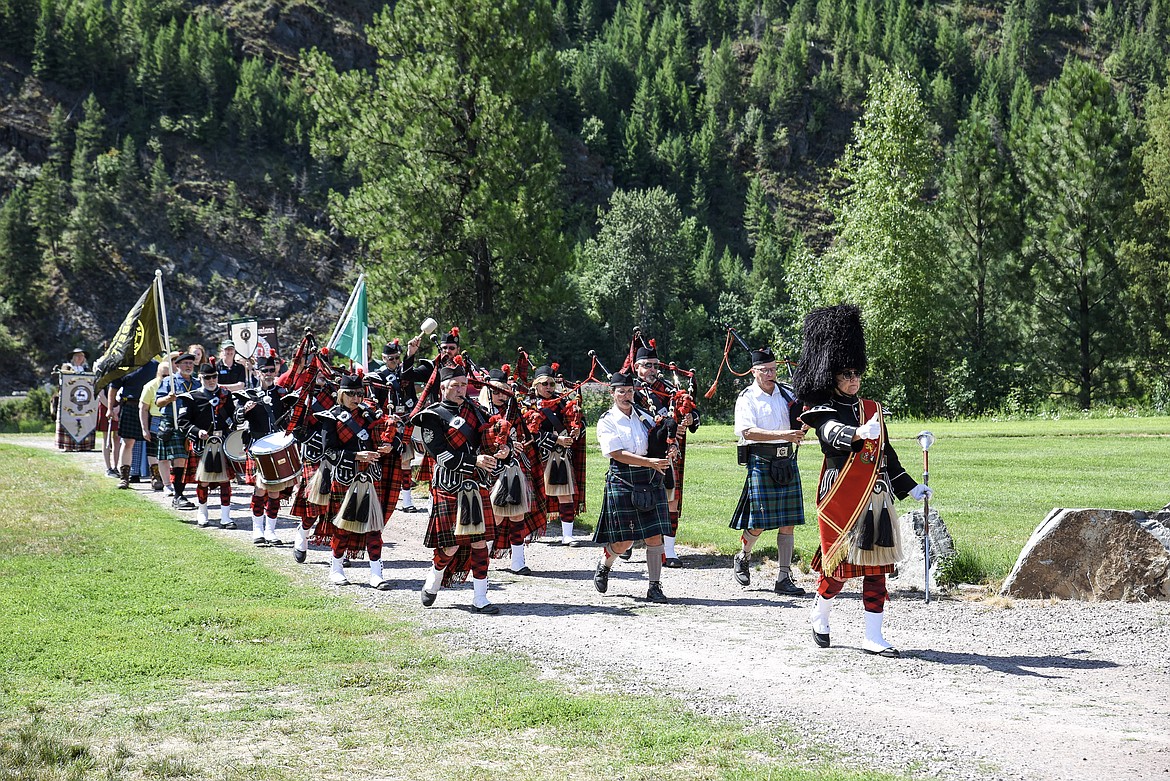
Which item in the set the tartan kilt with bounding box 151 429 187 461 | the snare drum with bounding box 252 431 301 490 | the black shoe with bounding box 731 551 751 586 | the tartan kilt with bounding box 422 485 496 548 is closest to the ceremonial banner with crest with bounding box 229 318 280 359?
the tartan kilt with bounding box 151 429 187 461

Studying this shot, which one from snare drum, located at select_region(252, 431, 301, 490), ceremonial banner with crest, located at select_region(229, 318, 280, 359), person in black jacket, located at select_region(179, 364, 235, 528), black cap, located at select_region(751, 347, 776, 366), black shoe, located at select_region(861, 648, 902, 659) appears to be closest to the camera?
black shoe, located at select_region(861, 648, 902, 659)

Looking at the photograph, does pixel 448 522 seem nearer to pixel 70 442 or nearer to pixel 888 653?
pixel 888 653

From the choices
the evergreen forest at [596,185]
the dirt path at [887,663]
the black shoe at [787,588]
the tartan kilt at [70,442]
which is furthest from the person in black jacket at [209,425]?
the evergreen forest at [596,185]

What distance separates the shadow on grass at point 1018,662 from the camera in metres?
6.95

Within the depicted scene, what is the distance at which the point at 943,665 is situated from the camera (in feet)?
23.3

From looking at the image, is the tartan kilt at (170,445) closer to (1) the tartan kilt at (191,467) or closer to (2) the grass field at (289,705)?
(1) the tartan kilt at (191,467)

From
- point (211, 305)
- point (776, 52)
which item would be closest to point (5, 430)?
point (211, 305)

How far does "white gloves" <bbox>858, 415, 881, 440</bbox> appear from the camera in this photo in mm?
7145

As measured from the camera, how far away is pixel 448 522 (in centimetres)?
919

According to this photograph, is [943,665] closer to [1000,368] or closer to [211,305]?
[1000,368]

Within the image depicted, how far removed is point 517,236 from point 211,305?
50.4m

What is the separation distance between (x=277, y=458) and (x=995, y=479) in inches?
440

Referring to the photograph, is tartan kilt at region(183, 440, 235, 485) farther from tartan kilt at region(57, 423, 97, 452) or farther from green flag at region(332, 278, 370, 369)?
tartan kilt at region(57, 423, 97, 452)

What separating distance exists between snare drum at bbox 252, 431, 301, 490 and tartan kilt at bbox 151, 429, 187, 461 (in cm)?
368
